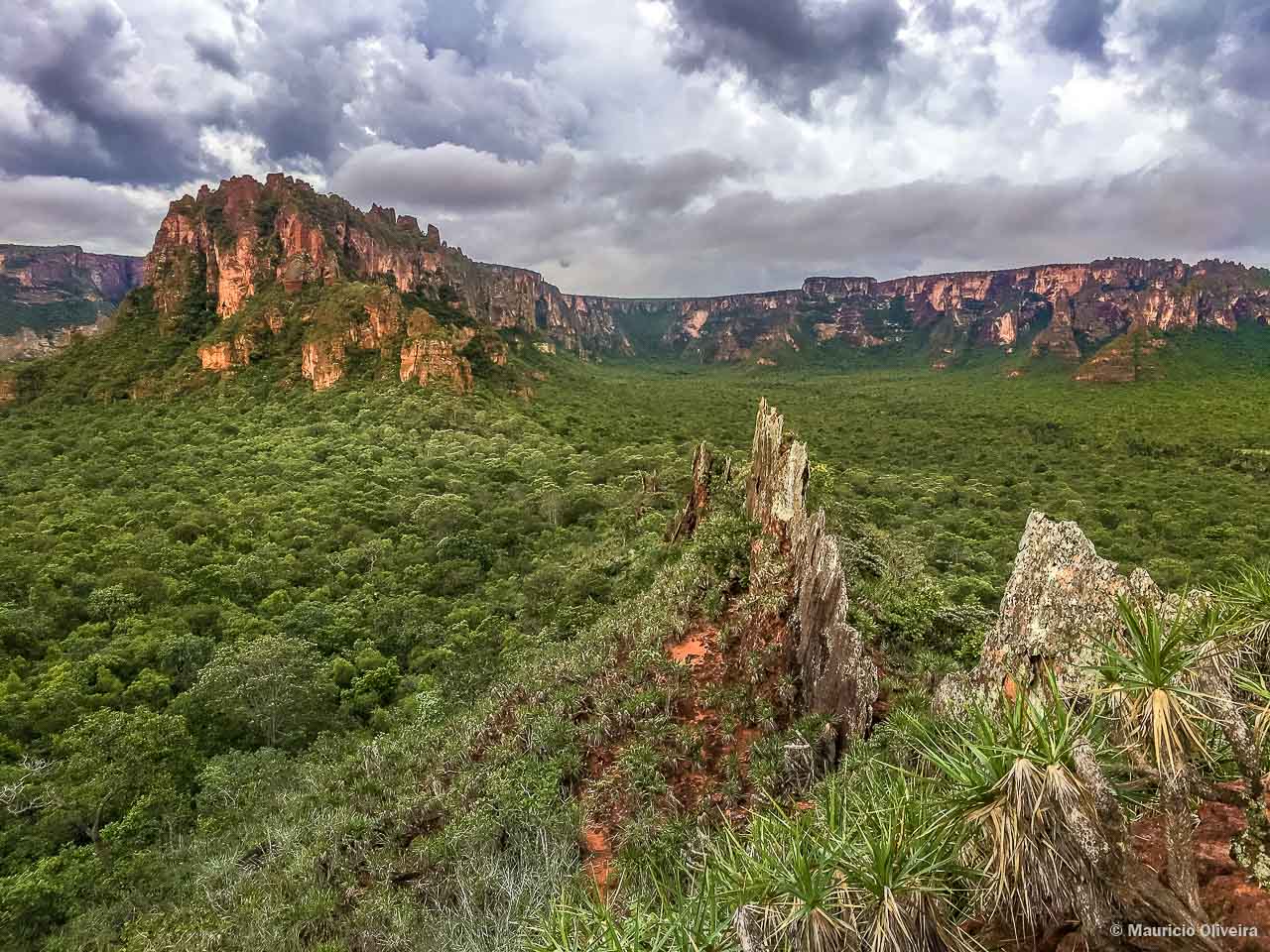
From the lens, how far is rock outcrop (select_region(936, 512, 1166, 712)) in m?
6.59

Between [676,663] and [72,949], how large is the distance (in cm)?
1309

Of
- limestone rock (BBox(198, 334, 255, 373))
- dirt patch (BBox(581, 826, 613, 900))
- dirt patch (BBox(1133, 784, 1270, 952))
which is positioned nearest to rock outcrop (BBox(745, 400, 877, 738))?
dirt patch (BBox(581, 826, 613, 900))

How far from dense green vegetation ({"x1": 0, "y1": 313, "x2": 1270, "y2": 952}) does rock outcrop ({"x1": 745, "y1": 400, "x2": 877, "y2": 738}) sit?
1.02 metres

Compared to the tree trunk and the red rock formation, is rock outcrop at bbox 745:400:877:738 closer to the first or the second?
the tree trunk

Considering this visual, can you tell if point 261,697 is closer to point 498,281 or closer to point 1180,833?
point 1180,833

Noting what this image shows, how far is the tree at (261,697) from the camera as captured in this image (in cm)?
2009

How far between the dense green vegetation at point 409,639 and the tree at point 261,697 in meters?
0.10

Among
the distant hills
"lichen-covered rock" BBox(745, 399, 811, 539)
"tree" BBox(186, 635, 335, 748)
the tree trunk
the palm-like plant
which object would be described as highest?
the distant hills

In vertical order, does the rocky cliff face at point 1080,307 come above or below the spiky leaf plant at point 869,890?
above

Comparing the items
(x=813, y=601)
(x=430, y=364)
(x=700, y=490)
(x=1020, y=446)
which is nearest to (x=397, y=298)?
(x=430, y=364)

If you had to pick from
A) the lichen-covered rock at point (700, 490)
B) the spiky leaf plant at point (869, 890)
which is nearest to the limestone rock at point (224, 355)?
the lichen-covered rock at point (700, 490)

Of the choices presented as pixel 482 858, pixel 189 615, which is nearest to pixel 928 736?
pixel 482 858

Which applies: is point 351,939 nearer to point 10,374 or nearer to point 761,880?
point 761,880

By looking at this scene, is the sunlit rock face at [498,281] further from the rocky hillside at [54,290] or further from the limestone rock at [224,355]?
the rocky hillside at [54,290]
